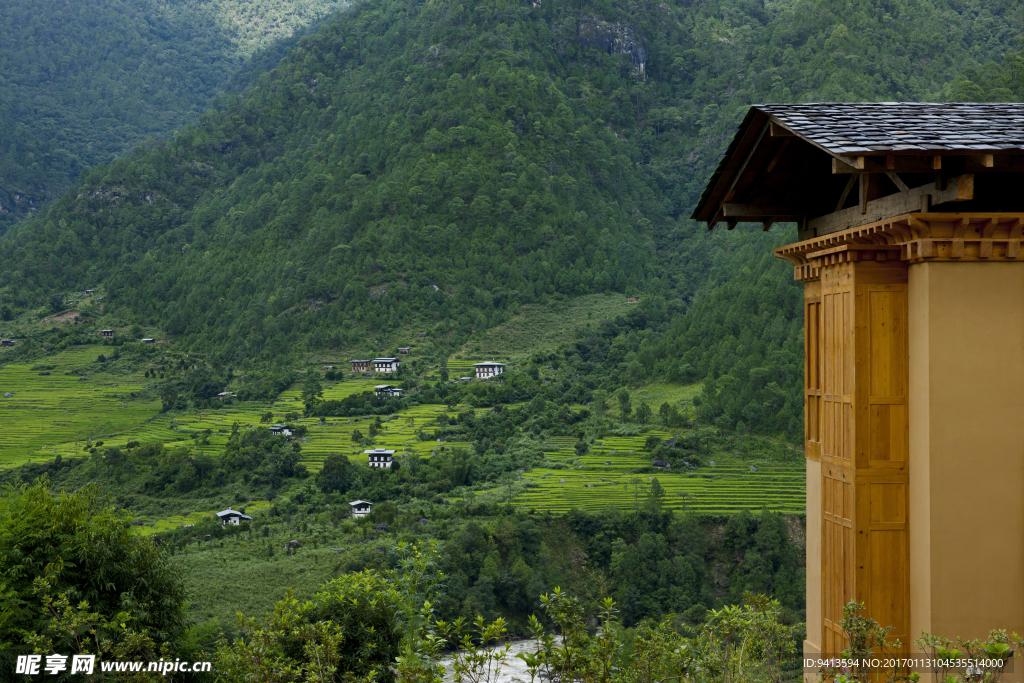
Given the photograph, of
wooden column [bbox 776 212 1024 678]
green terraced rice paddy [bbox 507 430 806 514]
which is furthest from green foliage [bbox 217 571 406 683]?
green terraced rice paddy [bbox 507 430 806 514]

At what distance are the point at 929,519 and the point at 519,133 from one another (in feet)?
359

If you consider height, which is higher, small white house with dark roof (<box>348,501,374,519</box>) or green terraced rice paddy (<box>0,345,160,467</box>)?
green terraced rice paddy (<box>0,345,160,467</box>)

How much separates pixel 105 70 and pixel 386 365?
383 feet

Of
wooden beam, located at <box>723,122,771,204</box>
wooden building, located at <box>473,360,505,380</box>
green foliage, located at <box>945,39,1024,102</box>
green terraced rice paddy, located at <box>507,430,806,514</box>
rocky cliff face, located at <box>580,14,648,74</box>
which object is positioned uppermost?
rocky cliff face, located at <box>580,14,648,74</box>

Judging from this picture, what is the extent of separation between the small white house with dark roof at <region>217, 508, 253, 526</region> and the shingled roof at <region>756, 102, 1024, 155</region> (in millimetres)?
55242

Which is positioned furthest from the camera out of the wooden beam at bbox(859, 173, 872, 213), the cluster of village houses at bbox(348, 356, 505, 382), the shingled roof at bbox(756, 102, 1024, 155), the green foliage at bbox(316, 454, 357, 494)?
the cluster of village houses at bbox(348, 356, 505, 382)

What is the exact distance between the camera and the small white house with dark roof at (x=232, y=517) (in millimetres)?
56344

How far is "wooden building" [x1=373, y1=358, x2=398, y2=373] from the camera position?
83.6 m

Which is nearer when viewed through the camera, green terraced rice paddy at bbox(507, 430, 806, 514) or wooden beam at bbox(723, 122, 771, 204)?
wooden beam at bbox(723, 122, 771, 204)

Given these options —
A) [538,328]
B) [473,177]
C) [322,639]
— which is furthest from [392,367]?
[322,639]

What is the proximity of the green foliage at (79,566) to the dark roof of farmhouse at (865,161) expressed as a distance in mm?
9148

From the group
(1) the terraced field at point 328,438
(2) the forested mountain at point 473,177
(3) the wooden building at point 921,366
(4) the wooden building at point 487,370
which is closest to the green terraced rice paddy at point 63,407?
(1) the terraced field at point 328,438

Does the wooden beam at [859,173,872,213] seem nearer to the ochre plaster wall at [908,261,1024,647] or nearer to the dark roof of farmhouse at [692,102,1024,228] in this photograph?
the dark roof of farmhouse at [692,102,1024,228]

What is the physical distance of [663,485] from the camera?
56.5 metres
